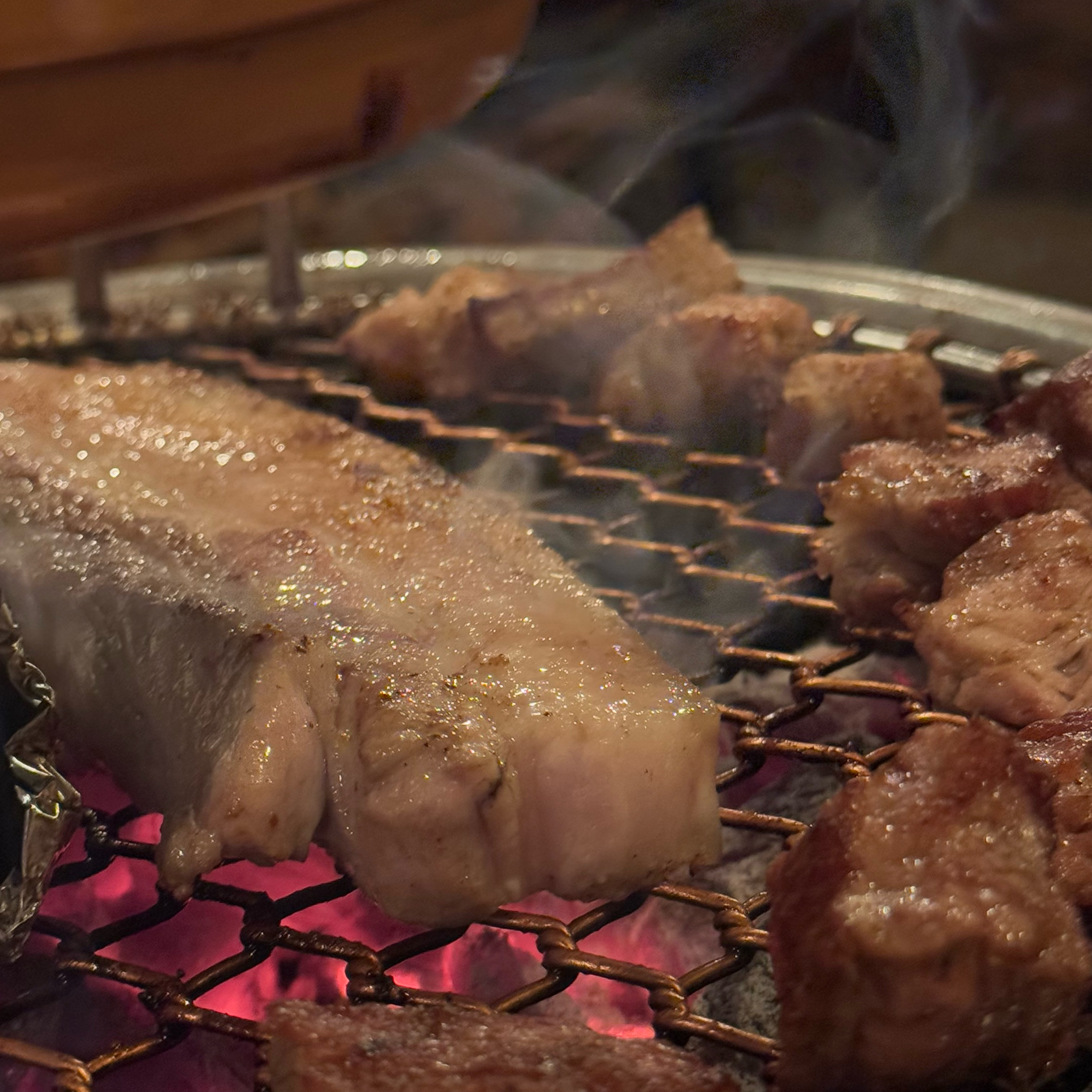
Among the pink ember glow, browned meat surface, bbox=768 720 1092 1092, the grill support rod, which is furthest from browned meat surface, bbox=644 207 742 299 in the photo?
browned meat surface, bbox=768 720 1092 1092

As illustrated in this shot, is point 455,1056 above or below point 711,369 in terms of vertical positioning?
below

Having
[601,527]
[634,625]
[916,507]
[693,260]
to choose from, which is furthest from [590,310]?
[916,507]

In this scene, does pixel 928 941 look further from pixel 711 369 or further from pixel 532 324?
pixel 532 324

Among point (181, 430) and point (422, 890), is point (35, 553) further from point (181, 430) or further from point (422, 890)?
point (422, 890)

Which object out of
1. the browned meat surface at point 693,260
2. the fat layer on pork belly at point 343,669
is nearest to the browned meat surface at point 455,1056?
the fat layer on pork belly at point 343,669

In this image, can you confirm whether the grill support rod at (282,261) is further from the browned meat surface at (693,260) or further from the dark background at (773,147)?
the browned meat surface at (693,260)

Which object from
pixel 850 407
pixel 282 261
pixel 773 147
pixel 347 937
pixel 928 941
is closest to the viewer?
pixel 928 941

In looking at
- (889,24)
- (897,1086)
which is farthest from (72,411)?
(889,24)
